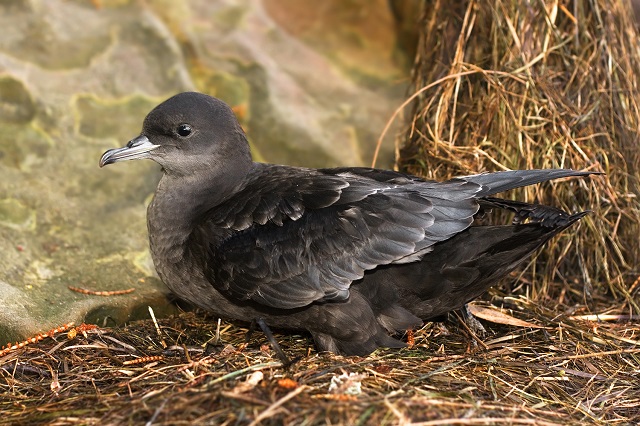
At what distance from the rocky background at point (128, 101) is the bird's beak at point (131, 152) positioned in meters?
0.79

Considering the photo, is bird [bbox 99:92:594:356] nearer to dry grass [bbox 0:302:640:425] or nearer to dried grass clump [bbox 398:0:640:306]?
dry grass [bbox 0:302:640:425]

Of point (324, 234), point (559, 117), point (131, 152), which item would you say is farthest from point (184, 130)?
point (559, 117)

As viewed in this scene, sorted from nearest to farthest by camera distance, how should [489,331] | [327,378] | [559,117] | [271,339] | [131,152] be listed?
[327,378]
[271,339]
[131,152]
[489,331]
[559,117]

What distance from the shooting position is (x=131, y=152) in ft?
14.3

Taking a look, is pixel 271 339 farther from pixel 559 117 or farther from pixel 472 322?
pixel 559 117

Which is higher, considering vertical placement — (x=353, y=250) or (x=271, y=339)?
(x=353, y=250)

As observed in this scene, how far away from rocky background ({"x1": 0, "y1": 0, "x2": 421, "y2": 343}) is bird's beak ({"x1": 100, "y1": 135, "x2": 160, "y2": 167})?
79 cm

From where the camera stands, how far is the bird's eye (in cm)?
436

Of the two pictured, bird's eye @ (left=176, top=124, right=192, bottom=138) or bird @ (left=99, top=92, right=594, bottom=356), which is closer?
bird @ (left=99, top=92, right=594, bottom=356)

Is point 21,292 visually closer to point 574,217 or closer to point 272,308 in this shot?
point 272,308

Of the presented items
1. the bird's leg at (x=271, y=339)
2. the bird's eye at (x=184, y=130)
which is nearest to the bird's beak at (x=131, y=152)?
the bird's eye at (x=184, y=130)

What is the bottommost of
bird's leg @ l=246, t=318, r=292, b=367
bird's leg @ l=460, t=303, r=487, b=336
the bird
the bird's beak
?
bird's leg @ l=460, t=303, r=487, b=336

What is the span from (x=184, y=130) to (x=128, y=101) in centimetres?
178

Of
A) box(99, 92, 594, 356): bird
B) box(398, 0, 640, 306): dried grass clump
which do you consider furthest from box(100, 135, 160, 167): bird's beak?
box(398, 0, 640, 306): dried grass clump
